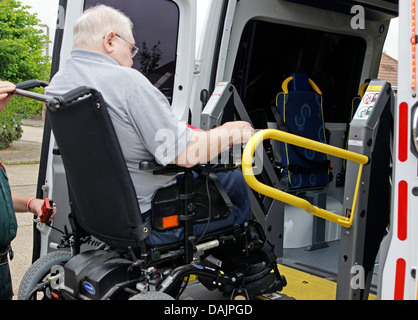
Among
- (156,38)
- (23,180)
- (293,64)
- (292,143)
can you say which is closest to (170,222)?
(292,143)

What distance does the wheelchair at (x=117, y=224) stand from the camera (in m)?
1.93

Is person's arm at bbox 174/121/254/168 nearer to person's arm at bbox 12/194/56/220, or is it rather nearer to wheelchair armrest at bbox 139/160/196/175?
wheelchair armrest at bbox 139/160/196/175

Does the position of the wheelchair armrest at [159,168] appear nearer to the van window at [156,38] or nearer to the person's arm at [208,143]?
the person's arm at [208,143]

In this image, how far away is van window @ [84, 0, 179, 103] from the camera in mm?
3173

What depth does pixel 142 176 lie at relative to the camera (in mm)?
2092

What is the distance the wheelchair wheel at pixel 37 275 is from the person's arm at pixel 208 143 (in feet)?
3.29

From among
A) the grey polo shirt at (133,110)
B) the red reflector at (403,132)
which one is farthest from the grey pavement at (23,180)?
the red reflector at (403,132)

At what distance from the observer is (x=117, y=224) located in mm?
2029

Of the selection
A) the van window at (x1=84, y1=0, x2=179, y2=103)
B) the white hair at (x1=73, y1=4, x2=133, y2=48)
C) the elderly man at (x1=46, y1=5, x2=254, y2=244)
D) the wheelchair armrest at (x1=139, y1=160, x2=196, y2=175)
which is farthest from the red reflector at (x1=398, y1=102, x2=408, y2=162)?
the van window at (x1=84, y1=0, x2=179, y2=103)

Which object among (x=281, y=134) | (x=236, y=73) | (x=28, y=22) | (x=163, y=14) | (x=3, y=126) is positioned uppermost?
(x=28, y=22)

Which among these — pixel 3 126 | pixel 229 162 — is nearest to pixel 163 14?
pixel 229 162

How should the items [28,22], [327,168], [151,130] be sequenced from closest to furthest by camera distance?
[151,130]
[327,168]
[28,22]

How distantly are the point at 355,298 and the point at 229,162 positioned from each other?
975 mm

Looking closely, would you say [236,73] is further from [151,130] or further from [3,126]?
[3,126]
